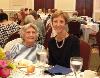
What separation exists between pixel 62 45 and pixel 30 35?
42 centimetres

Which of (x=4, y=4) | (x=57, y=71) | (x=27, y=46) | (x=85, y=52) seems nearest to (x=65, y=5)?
(x=4, y=4)

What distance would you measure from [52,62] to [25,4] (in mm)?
10386

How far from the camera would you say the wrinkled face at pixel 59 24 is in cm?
297

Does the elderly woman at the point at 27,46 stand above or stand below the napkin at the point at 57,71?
above

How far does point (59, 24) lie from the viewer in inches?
117

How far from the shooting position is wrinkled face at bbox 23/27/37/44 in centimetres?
319

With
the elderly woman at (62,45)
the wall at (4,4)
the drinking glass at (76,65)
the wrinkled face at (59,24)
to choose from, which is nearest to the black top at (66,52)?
the elderly woman at (62,45)

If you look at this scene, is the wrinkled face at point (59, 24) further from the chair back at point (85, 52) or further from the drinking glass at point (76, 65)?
the drinking glass at point (76, 65)

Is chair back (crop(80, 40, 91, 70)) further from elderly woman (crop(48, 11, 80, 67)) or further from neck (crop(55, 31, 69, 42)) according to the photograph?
neck (crop(55, 31, 69, 42))

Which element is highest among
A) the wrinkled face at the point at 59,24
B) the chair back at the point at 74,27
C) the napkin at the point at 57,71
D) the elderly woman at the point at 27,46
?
the wrinkled face at the point at 59,24

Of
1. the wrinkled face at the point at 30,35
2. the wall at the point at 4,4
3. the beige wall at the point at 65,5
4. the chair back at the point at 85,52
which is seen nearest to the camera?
the chair back at the point at 85,52

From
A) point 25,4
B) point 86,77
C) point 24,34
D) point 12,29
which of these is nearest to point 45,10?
point 25,4

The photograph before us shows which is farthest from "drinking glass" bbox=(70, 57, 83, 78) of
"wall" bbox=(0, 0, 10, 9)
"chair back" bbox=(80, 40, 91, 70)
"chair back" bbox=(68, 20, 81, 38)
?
"wall" bbox=(0, 0, 10, 9)

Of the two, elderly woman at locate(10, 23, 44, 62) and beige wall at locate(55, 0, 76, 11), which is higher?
beige wall at locate(55, 0, 76, 11)
